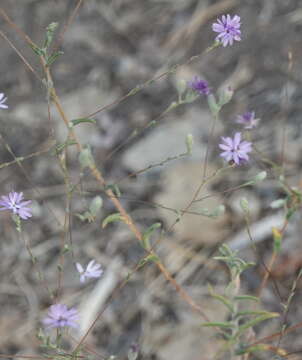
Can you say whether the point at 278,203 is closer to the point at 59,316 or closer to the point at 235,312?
the point at 235,312

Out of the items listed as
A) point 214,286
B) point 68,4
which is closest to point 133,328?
point 214,286

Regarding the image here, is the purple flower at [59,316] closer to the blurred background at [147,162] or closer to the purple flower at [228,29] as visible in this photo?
the blurred background at [147,162]

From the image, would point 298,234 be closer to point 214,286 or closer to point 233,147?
point 214,286

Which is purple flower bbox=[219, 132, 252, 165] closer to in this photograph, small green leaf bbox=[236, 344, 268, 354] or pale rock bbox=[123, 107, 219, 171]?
small green leaf bbox=[236, 344, 268, 354]

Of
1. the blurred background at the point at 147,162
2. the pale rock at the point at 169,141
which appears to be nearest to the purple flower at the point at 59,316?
the blurred background at the point at 147,162

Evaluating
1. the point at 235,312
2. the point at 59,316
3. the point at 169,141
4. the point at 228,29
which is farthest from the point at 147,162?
the point at 59,316

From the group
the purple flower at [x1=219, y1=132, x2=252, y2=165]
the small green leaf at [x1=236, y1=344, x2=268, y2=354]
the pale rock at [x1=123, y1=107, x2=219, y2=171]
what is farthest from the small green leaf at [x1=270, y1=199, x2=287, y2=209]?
the pale rock at [x1=123, y1=107, x2=219, y2=171]
